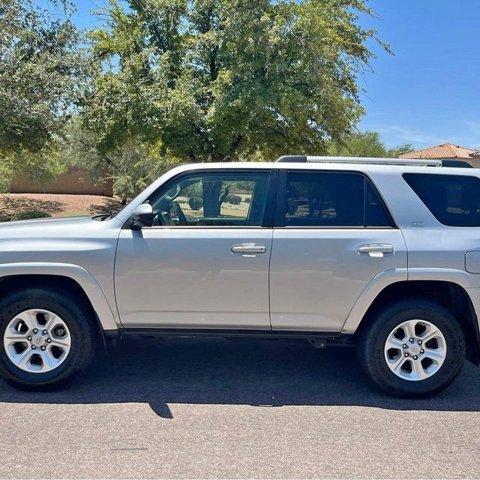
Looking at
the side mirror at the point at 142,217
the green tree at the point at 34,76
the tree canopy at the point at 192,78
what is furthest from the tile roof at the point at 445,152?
the side mirror at the point at 142,217

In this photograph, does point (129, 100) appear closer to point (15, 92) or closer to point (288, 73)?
point (15, 92)

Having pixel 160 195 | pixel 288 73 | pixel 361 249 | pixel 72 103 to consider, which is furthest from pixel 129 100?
pixel 361 249

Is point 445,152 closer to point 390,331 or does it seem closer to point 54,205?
point 54,205

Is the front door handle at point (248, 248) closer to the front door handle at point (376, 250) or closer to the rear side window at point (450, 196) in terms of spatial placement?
the front door handle at point (376, 250)

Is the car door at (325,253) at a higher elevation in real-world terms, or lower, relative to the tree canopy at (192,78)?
lower

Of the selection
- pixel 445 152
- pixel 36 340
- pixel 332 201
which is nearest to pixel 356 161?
Answer: pixel 332 201

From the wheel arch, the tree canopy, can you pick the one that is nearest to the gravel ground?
the tree canopy

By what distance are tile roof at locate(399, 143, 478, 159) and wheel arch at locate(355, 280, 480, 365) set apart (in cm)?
4543

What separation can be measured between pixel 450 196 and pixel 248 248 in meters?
1.79

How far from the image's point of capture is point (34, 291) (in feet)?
13.0

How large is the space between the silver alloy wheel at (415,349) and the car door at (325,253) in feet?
1.60

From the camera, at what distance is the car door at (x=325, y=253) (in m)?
3.86

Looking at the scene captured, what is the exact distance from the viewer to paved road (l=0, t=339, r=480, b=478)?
9.78 ft

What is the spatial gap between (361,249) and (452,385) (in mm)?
1619
